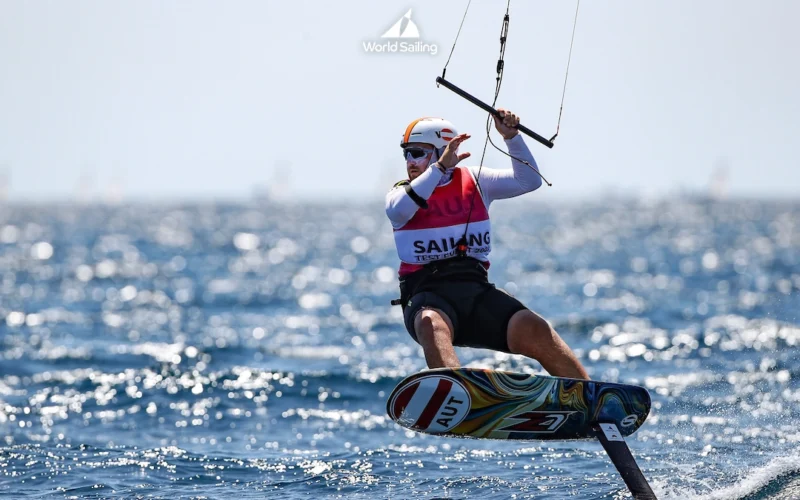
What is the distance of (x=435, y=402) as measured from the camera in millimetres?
7602

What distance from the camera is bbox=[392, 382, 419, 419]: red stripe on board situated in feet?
24.8

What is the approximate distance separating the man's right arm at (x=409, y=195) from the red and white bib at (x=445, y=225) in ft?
0.54

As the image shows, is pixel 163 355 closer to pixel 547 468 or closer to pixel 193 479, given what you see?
pixel 193 479

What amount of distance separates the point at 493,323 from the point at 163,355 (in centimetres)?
1066

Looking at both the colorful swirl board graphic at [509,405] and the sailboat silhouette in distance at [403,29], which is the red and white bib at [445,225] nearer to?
the colorful swirl board graphic at [509,405]

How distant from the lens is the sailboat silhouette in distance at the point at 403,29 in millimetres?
9930

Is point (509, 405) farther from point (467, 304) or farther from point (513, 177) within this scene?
point (513, 177)

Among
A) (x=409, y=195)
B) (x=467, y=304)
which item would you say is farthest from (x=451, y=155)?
(x=467, y=304)

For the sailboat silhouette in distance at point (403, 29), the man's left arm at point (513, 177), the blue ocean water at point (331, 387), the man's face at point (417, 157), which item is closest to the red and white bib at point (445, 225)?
the man's left arm at point (513, 177)

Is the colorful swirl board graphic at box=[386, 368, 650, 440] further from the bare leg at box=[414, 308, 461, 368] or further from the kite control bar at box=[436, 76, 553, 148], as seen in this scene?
the kite control bar at box=[436, 76, 553, 148]

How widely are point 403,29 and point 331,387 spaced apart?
6.25 metres

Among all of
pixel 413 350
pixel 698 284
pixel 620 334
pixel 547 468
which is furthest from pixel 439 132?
pixel 698 284

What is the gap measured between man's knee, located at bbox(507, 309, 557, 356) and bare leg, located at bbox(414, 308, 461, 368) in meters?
0.51

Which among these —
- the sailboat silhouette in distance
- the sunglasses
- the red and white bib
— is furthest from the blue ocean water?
the sailboat silhouette in distance
